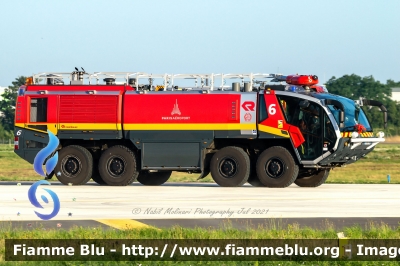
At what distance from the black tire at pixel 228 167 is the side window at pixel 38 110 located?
5.73 metres

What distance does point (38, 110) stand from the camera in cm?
3183

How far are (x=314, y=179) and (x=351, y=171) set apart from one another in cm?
1864

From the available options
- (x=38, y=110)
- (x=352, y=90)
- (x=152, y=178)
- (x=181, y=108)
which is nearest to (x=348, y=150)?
(x=181, y=108)

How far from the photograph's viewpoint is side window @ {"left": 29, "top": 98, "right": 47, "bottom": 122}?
31.8 meters

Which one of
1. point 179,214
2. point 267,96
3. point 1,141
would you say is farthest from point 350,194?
point 1,141

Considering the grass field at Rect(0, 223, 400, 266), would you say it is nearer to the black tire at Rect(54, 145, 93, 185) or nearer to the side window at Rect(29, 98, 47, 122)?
the black tire at Rect(54, 145, 93, 185)

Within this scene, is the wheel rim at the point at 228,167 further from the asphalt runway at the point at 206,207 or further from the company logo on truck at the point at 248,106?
the company logo on truck at the point at 248,106

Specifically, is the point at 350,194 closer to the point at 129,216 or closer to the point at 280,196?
the point at 280,196

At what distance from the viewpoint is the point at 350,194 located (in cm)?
2725

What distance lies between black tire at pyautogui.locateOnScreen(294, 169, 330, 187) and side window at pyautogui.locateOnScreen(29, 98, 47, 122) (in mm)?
8451

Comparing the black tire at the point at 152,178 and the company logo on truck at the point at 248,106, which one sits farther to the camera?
the black tire at the point at 152,178

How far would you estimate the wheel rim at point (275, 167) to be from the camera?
3000cm

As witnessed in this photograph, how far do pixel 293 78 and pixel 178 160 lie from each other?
4.49 meters

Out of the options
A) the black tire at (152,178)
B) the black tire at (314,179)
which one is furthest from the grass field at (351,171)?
the black tire at (152,178)
